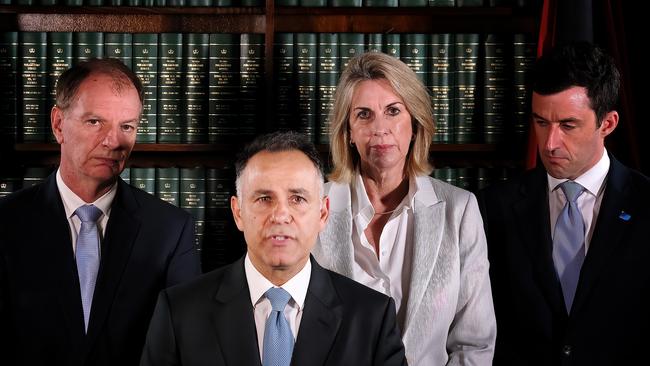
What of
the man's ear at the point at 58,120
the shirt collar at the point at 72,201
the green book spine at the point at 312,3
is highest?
the green book spine at the point at 312,3

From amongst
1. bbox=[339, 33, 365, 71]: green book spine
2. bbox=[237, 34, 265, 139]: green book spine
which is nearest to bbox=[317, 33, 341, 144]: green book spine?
bbox=[339, 33, 365, 71]: green book spine

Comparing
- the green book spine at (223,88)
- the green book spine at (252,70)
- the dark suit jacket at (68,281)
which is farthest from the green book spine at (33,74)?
the dark suit jacket at (68,281)

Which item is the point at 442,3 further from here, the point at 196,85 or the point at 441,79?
the point at 196,85

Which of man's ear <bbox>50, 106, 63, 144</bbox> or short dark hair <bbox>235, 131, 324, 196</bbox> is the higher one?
man's ear <bbox>50, 106, 63, 144</bbox>

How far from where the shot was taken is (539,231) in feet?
9.57

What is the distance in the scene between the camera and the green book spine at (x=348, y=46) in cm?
355

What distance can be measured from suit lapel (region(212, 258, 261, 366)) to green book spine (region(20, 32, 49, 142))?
1619 millimetres

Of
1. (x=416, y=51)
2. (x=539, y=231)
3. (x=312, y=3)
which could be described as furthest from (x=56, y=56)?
(x=539, y=231)

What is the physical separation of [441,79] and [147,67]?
1130mm

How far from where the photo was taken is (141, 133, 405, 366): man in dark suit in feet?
7.09

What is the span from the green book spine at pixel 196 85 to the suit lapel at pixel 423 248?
3.54 ft

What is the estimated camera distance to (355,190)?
2.93 meters

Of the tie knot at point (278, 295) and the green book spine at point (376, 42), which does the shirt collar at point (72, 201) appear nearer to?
the tie knot at point (278, 295)

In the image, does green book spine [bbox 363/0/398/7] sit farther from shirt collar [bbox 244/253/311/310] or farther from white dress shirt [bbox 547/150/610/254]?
shirt collar [bbox 244/253/311/310]
